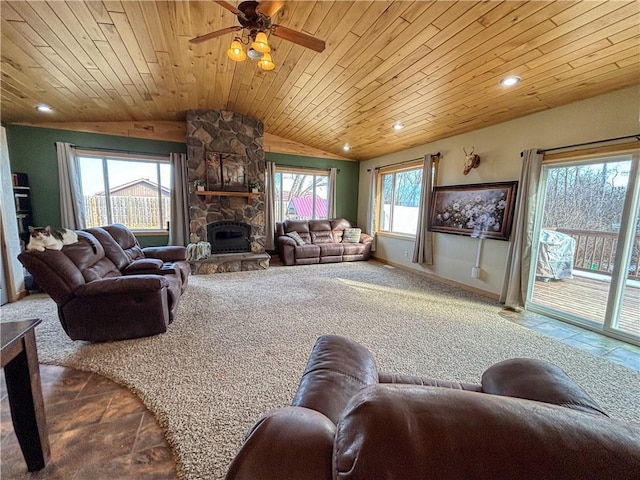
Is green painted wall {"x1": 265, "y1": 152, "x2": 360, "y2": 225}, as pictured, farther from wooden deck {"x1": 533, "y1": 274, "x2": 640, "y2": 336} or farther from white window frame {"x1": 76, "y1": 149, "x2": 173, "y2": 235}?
wooden deck {"x1": 533, "y1": 274, "x2": 640, "y2": 336}

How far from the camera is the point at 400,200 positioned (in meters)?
5.88

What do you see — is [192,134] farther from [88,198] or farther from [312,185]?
[312,185]

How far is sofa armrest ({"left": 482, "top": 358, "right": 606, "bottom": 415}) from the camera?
89cm

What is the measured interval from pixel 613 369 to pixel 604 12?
2.72m

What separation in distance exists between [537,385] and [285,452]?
0.99 meters

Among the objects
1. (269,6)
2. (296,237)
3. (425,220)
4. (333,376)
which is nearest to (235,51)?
(269,6)

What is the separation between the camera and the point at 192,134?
16.1 ft

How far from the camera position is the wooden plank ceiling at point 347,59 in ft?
6.50

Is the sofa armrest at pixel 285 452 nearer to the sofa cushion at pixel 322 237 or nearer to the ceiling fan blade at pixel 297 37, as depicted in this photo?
the ceiling fan blade at pixel 297 37

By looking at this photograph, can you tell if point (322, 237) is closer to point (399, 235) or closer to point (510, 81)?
point (399, 235)

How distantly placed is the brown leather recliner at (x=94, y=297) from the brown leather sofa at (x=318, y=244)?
328 cm

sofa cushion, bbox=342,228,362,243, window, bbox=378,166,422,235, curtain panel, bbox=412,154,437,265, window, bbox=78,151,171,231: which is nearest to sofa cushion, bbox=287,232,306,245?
sofa cushion, bbox=342,228,362,243

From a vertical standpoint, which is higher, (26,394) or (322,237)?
(322,237)

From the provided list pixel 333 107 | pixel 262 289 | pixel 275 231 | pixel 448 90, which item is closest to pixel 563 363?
pixel 448 90
